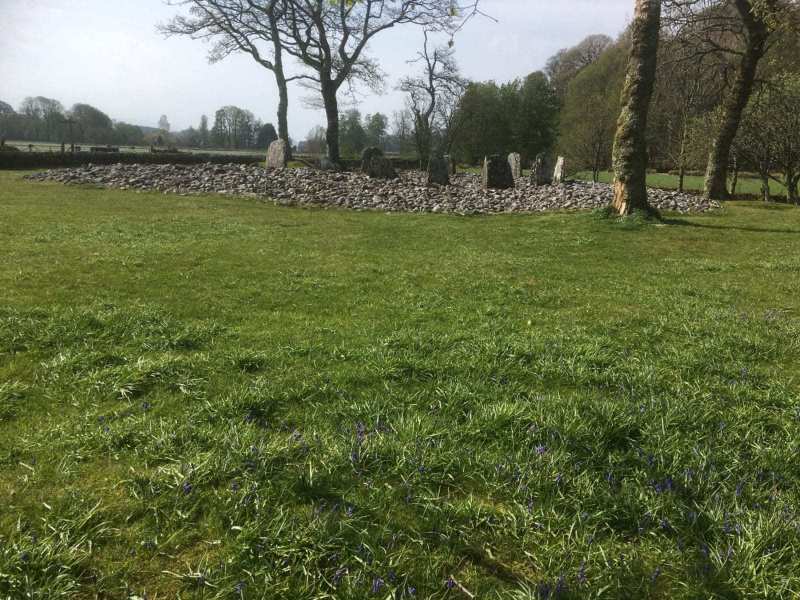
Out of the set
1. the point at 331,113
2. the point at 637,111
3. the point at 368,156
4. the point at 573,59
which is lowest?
the point at 637,111

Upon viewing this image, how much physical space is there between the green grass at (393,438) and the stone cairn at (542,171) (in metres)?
17.2

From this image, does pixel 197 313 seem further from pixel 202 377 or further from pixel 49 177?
pixel 49 177

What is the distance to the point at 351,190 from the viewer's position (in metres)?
20.5

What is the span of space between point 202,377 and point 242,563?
2.12 m

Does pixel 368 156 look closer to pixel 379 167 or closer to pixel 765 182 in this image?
pixel 379 167

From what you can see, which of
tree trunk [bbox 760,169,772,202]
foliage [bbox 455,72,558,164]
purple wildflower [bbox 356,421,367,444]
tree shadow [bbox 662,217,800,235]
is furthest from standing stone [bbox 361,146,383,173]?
foliage [bbox 455,72,558,164]

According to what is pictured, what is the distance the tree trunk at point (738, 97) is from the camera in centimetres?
1798

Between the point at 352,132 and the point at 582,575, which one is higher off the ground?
the point at 352,132

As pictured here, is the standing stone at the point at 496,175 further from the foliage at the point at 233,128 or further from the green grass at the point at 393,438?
the foliage at the point at 233,128

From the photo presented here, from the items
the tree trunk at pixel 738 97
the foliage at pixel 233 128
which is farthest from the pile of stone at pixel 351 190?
the foliage at pixel 233 128

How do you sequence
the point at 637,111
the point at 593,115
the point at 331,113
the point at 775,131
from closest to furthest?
the point at 637,111, the point at 775,131, the point at 331,113, the point at 593,115

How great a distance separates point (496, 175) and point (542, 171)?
256 centimetres

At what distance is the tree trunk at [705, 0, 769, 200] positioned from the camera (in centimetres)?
1798

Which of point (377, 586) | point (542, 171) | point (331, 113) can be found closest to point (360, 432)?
point (377, 586)
